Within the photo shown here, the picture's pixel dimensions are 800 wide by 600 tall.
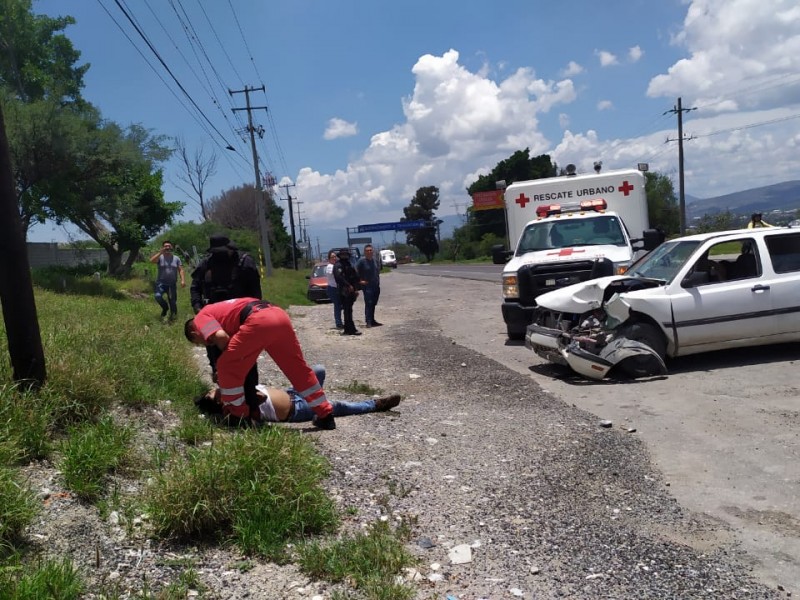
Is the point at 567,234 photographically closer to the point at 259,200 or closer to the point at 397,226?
the point at 259,200

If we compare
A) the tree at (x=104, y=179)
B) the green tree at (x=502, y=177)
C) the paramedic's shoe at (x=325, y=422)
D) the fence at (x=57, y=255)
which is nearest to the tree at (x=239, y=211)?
the green tree at (x=502, y=177)

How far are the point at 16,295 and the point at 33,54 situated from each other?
36.0m

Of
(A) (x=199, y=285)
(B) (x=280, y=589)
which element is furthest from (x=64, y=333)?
(B) (x=280, y=589)

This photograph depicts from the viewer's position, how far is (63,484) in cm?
383

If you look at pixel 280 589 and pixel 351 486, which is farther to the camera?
pixel 351 486

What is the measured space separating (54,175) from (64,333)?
11.5 m

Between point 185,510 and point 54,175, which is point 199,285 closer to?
point 185,510

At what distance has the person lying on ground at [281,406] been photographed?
5.54m

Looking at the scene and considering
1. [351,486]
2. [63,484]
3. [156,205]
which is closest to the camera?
[63,484]

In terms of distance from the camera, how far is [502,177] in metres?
79.4

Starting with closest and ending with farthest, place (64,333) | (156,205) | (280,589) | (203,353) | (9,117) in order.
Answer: (280,589), (64,333), (203,353), (9,117), (156,205)

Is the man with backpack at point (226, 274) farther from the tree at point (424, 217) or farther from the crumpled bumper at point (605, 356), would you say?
the tree at point (424, 217)

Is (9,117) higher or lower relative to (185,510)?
higher

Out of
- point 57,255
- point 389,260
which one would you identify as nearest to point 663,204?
point 389,260
